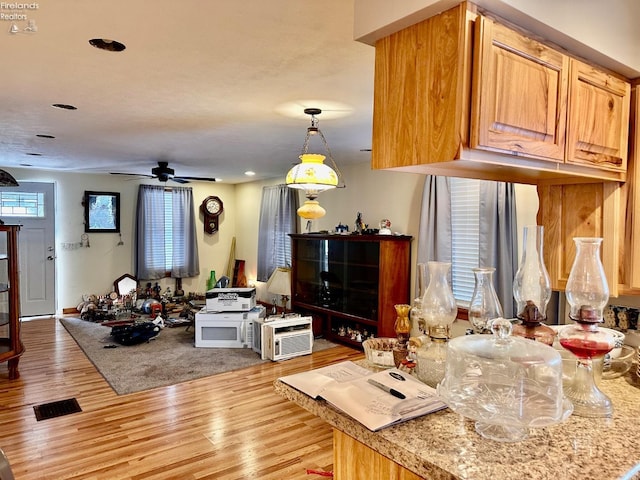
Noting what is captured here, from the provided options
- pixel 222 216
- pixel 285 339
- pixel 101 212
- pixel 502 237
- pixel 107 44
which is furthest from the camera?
pixel 222 216

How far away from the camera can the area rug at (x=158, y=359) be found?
14.0 feet

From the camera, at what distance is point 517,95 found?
1274 millimetres

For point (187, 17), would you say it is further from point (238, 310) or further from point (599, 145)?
point (238, 310)

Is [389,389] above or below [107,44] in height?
below

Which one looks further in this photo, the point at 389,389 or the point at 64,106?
the point at 64,106

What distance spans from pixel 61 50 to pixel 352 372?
2.13 m

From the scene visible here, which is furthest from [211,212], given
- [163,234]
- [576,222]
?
[576,222]

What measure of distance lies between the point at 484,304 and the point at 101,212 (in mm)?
7697

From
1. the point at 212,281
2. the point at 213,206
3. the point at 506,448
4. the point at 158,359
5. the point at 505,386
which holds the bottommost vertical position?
the point at 158,359

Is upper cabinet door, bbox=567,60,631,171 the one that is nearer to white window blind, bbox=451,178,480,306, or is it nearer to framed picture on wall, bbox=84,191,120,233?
white window blind, bbox=451,178,480,306

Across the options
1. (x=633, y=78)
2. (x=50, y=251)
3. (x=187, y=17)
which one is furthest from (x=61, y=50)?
Answer: (x=50, y=251)

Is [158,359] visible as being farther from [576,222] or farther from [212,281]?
[576,222]

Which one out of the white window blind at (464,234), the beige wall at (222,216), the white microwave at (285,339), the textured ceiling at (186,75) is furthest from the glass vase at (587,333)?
the white microwave at (285,339)

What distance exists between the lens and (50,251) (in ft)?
23.7
